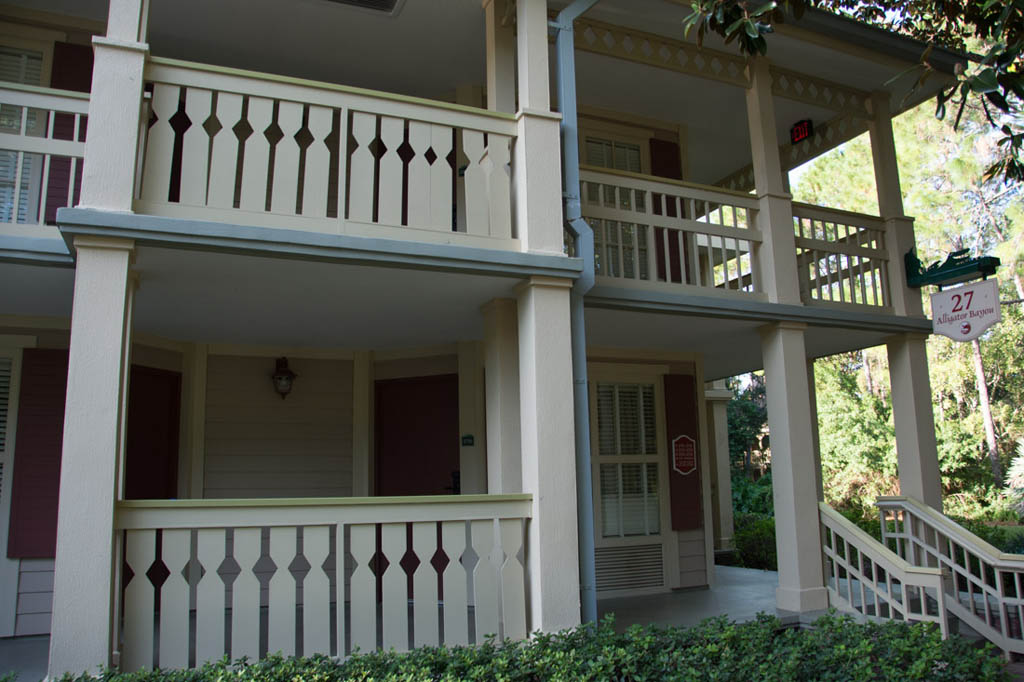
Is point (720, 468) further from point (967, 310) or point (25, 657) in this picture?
point (25, 657)

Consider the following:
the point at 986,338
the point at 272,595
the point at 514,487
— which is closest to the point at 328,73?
the point at 514,487

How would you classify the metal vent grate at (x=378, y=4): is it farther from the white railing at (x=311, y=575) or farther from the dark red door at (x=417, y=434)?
the white railing at (x=311, y=575)

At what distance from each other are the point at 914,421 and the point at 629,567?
3.28m

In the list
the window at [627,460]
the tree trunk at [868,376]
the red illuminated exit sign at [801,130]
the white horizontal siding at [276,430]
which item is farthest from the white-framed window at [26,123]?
the tree trunk at [868,376]

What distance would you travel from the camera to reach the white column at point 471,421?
763 centimetres

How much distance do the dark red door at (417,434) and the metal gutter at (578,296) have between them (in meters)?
2.53

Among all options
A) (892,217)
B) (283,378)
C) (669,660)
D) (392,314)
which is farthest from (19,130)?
(892,217)

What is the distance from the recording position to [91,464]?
435cm

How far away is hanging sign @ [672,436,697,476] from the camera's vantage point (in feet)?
29.1

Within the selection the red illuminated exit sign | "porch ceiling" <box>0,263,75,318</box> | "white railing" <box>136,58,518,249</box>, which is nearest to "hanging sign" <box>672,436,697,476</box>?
the red illuminated exit sign

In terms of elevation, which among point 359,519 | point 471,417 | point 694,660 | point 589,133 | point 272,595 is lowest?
point 694,660

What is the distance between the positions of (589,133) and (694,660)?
234 inches

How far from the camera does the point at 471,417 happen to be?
7738 millimetres

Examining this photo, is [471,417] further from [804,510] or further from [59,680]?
[59,680]
